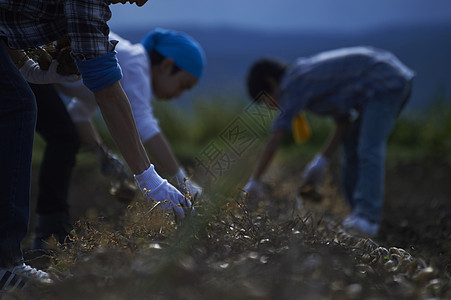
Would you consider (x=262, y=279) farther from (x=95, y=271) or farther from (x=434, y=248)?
(x=434, y=248)

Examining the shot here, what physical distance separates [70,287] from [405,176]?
181 inches

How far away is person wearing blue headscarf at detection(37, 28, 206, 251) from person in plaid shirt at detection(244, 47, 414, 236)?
0.81 metres

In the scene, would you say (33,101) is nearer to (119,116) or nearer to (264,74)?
(119,116)

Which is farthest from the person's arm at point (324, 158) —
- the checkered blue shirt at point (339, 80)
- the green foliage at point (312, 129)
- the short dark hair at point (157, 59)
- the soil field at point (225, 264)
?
the green foliage at point (312, 129)

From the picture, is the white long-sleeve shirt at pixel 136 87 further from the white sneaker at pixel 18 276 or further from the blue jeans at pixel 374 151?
the blue jeans at pixel 374 151

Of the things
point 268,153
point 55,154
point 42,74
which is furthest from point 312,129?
point 42,74

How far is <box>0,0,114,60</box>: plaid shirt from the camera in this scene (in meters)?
1.42

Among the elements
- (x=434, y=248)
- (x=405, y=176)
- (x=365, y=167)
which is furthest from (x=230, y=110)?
(x=434, y=248)

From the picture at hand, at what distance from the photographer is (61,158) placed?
2.43m

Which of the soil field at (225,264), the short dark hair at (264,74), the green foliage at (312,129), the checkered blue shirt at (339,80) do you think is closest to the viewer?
the soil field at (225,264)

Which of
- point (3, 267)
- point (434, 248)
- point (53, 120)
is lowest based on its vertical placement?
point (434, 248)

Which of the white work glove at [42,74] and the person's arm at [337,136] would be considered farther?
the person's arm at [337,136]

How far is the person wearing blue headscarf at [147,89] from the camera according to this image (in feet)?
7.84

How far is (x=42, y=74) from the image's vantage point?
1813 millimetres
